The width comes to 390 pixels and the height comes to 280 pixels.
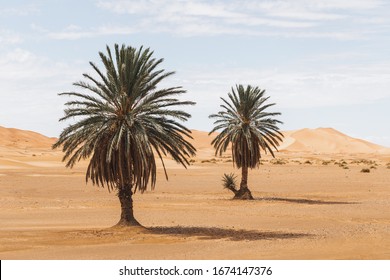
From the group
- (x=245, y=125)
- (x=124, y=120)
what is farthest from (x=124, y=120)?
(x=245, y=125)

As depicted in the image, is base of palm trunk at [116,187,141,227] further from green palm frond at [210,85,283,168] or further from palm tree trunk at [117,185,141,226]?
green palm frond at [210,85,283,168]

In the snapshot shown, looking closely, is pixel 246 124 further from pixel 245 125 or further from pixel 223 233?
pixel 223 233

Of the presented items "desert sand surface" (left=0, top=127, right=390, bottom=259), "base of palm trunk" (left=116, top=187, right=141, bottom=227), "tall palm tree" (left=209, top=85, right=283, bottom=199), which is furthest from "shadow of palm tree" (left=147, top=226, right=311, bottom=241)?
"tall palm tree" (left=209, top=85, right=283, bottom=199)

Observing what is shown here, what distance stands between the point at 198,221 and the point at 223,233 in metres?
5.62

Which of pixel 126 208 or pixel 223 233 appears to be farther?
pixel 126 208

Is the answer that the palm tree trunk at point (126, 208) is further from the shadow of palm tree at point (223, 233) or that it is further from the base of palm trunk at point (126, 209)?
the shadow of palm tree at point (223, 233)

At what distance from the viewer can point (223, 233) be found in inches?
1025

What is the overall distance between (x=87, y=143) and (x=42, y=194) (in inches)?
982

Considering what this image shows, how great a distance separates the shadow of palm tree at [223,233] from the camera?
2477 centimetres

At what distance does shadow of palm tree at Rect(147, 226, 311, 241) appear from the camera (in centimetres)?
2477

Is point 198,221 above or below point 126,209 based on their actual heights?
A: below

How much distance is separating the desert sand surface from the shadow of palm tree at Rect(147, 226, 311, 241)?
0.04 meters

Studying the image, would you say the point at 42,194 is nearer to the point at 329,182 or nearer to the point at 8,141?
the point at 329,182
